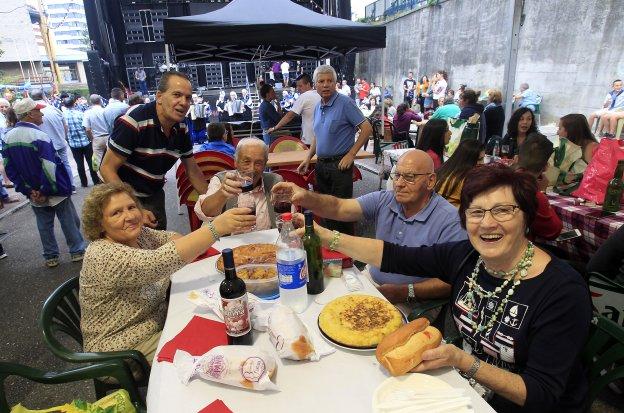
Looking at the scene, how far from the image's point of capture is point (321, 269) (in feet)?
5.34

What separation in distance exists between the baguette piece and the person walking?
779cm

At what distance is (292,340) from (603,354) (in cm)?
119

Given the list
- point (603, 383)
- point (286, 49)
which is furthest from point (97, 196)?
point (286, 49)

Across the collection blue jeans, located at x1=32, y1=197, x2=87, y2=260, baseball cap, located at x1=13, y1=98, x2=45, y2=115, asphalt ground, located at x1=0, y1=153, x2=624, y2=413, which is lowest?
asphalt ground, located at x1=0, y1=153, x2=624, y2=413

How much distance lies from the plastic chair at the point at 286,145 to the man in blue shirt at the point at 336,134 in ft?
5.24

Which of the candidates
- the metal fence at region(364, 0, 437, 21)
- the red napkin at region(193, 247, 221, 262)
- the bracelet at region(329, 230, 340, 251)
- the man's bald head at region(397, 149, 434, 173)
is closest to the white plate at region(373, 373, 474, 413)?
the bracelet at region(329, 230, 340, 251)

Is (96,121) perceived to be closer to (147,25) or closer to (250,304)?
(250,304)

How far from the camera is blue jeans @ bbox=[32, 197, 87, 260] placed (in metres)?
4.00

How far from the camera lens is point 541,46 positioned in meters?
10.9

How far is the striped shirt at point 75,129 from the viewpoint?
6895 mm

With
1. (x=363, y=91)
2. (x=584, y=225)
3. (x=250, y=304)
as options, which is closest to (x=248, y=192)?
(x=250, y=304)

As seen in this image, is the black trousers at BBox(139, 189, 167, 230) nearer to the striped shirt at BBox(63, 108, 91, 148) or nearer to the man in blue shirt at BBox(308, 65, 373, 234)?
the man in blue shirt at BBox(308, 65, 373, 234)

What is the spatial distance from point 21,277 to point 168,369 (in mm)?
3963

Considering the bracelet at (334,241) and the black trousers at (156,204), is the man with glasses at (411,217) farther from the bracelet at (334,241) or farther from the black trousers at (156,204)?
the black trousers at (156,204)
